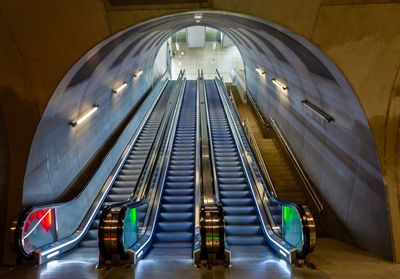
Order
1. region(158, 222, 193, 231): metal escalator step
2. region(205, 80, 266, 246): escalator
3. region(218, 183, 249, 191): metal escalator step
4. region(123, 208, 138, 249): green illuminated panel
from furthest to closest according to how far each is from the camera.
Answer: region(218, 183, 249, 191): metal escalator step → region(158, 222, 193, 231): metal escalator step → region(205, 80, 266, 246): escalator → region(123, 208, 138, 249): green illuminated panel

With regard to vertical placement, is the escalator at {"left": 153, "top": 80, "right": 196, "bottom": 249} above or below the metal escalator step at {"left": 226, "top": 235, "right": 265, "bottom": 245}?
above

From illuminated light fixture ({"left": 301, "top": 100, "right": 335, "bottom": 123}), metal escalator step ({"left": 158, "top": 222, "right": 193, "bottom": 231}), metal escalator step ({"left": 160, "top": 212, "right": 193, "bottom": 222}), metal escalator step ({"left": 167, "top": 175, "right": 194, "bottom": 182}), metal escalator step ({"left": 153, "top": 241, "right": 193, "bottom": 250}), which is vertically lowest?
metal escalator step ({"left": 153, "top": 241, "right": 193, "bottom": 250})

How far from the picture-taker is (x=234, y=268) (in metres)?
4.79

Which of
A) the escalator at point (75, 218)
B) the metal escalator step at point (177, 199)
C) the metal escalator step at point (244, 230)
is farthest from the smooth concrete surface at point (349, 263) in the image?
the escalator at point (75, 218)

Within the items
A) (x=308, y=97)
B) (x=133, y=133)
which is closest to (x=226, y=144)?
(x=133, y=133)

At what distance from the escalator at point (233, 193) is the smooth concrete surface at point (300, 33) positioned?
8.43ft

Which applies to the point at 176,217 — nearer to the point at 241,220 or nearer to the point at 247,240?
the point at 241,220

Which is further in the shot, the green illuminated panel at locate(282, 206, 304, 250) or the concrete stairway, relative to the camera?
the concrete stairway

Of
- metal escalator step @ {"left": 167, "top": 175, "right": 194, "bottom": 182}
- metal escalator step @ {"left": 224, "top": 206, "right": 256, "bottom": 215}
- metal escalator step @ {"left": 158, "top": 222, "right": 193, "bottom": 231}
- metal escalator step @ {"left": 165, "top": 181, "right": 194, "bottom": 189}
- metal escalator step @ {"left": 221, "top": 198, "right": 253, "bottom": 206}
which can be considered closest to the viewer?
metal escalator step @ {"left": 158, "top": 222, "right": 193, "bottom": 231}

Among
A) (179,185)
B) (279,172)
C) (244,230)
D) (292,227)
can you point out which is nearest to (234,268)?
(292,227)

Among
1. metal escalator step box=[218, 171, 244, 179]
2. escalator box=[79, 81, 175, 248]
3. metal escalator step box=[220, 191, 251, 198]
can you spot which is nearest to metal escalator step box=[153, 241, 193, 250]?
escalator box=[79, 81, 175, 248]

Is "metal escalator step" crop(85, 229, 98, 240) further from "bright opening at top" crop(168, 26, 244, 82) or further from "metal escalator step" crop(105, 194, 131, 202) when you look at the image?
"bright opening at top" crop(168, 26, 244, 82)

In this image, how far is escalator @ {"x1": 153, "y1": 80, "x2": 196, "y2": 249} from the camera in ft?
22.4

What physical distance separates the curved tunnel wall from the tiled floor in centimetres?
64
